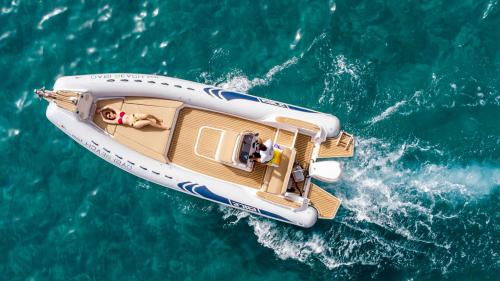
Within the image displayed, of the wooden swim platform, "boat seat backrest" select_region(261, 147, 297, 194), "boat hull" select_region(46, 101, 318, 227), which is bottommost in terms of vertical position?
"boat hull" select_region(46, 101, 318, 227)

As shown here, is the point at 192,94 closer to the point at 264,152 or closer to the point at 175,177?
the point at 175,177

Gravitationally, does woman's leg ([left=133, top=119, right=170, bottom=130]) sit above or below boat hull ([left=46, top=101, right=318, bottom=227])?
above

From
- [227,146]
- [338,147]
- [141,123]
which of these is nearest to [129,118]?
[141,123]

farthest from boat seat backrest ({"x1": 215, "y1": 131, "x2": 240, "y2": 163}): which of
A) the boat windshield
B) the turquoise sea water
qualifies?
the turquoise sea water

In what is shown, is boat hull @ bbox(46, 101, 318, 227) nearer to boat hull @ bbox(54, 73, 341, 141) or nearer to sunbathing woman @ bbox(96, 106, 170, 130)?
sunbathing woman @ bbox(96, 106, 170, 130)

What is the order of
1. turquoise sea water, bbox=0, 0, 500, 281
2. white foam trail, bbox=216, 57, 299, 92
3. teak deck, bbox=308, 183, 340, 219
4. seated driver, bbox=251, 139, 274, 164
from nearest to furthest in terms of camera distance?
seated driver, bbox=251, 139, 274, 164 → teak deck, bbox=308, 183, 340, 219 → turquoise sea water, bbox=0, 0, 500, 281 → white foam trail, bbox=216, 57, 299, 92

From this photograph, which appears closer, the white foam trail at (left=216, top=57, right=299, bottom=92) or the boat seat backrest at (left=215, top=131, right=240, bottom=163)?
the boat seat backrest at (left=215, top=131, right=240, bottom=163)

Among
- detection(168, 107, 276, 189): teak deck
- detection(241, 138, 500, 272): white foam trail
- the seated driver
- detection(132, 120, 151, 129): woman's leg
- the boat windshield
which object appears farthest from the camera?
detection(241, 138, 500, 272): white foam trail
